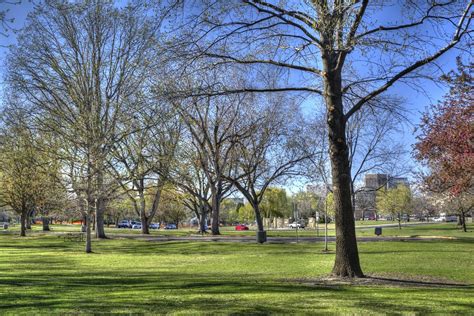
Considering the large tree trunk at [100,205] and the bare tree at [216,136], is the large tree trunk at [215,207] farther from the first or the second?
Result: the large tree trunk at [100,205]

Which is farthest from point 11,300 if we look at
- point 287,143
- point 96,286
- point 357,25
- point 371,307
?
point 287,143

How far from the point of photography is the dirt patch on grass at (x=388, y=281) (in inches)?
413

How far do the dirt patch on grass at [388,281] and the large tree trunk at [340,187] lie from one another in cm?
40

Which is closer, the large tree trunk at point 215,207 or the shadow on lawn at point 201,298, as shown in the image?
the shadow on lawn at point 201,298

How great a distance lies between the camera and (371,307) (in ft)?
23.1

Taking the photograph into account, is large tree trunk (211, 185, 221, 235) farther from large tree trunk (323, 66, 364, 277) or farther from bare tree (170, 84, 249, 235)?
large tree trunk (323, 66, 364, 277)

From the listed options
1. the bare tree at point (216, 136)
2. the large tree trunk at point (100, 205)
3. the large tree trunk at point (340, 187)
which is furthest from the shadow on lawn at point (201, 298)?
the bare tree at point (216, 136)

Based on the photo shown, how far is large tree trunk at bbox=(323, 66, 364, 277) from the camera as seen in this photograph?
447 inches

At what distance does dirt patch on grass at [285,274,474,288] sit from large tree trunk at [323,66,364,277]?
0.40 meters

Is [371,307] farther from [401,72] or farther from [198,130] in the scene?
[198,130]

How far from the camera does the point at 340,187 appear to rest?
11.4 meters

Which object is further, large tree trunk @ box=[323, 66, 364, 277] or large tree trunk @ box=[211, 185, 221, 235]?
large tree trunk @ box=[211, 185, 221, 235]

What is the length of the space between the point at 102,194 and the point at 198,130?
12.6m

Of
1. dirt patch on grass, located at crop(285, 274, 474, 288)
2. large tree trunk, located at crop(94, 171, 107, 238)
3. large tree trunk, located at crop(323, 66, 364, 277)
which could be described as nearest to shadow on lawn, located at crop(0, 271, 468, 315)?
dirt patch on grass, located at crop(285, 274, 474, 288)
